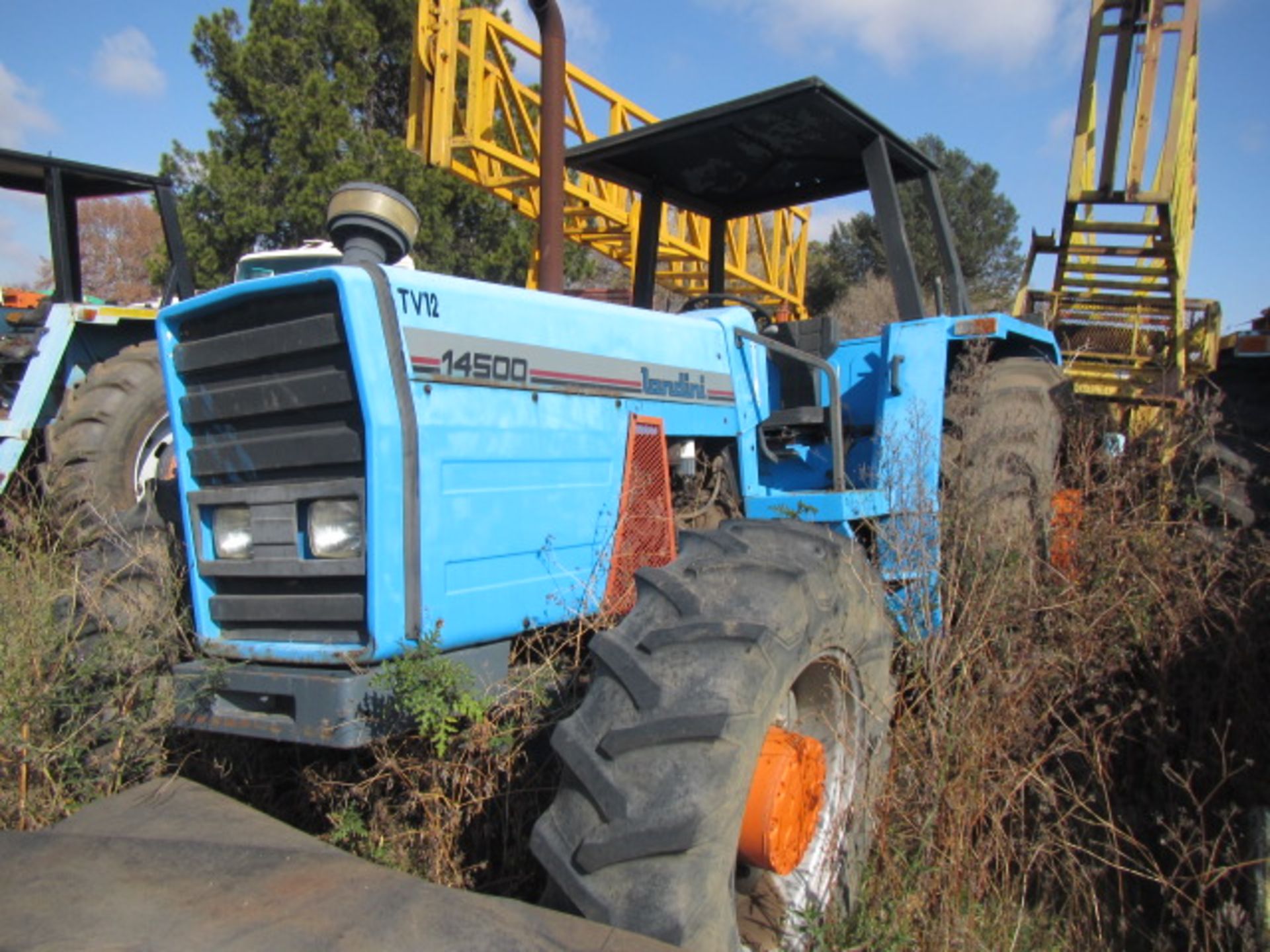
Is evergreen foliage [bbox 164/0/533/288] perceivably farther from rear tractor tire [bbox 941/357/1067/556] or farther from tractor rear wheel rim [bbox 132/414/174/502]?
rear tractor tire [bbox 941/357/1067/556]

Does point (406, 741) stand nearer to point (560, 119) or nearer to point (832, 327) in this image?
point (832, 327)

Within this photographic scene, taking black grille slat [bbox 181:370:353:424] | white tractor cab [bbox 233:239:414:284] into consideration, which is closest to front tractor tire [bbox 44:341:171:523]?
black grille slat [bbox 181:370:353:424]

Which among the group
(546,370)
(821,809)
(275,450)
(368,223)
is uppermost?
(368,223)

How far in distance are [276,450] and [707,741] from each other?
4.98ft

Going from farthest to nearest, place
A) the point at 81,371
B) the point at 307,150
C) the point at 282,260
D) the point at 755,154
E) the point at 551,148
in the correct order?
the point at 307,150
the point at 282,260
the point at 81,371
the point at 551,148
the point at 755,154

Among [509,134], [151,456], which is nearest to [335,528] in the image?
[151,456]

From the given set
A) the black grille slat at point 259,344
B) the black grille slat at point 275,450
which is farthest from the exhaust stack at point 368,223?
the black grille slat at point 275,450

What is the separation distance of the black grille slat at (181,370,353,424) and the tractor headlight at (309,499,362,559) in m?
0.28

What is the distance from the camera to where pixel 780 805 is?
7.77ft

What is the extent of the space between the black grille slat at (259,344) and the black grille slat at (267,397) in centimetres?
7

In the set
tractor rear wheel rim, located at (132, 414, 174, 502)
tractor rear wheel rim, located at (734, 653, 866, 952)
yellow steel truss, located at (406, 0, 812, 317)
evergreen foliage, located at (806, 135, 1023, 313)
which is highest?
evergreen foliage, located at (806, 135, 1023, 313)

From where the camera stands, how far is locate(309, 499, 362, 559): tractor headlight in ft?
8.69

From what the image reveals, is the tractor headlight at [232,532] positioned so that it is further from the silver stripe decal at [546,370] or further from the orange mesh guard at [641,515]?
the orange mesh guard at [641,515]

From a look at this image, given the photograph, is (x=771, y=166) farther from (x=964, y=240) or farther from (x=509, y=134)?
(x=964, y=240)
